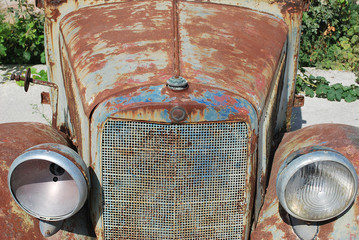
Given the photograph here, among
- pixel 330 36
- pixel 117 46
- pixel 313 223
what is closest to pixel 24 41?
pixel 117 46

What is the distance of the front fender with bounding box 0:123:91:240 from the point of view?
2783 millimetres

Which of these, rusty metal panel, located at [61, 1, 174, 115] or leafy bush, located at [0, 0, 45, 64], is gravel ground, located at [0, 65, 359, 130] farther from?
rusty metal panel, located at [61, 1, 174, 115]

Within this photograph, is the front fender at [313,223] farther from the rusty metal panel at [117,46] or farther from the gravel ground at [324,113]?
the gravel ground at [324,113]

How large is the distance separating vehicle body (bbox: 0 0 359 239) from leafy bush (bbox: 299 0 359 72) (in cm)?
454

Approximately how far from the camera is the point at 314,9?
7852 millimetres

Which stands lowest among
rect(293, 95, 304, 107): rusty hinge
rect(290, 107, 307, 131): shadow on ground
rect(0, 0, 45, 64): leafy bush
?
rect(290, 107, 307, 131): shadow on ground

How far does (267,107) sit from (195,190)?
72 centimetres

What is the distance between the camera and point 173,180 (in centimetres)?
271

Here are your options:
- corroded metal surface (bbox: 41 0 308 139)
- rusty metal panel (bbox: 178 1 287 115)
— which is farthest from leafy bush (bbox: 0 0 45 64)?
rusty metal panel (bbox: 178 1 287 115)

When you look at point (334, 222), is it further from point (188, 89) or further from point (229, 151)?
point (188, 89)

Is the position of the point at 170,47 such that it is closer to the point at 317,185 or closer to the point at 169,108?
the point at 169,108

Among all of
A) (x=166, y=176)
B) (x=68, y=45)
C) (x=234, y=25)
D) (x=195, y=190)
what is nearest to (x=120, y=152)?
(x=166, y=176)

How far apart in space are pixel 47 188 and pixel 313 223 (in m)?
1.50

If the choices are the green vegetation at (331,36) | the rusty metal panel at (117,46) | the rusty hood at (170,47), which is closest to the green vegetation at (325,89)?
the green vegetation at (331,36)
